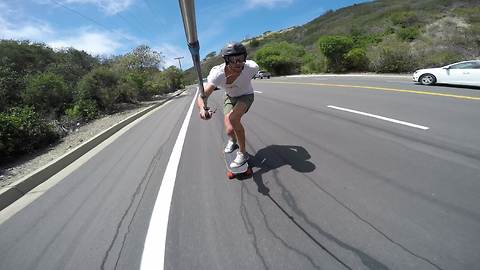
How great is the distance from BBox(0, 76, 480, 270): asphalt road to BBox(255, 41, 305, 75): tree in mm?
52329

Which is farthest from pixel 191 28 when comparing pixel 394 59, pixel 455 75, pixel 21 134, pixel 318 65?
pixel 318 65

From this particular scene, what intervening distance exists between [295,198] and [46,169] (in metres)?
5.11

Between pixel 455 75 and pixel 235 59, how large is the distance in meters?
12.3

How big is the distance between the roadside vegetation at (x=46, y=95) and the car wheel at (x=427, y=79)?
597 inches

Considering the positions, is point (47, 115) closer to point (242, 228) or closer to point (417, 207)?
point (242, 228)

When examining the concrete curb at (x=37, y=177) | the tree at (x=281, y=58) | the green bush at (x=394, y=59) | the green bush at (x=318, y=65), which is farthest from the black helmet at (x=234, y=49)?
the tree at (x=281, y=58)

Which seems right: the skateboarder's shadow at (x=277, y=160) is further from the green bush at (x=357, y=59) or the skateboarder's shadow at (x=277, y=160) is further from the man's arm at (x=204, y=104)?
the green bush at (x=357, y=59)

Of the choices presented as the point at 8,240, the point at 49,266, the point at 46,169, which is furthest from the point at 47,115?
the point at 49,266

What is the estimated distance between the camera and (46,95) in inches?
664

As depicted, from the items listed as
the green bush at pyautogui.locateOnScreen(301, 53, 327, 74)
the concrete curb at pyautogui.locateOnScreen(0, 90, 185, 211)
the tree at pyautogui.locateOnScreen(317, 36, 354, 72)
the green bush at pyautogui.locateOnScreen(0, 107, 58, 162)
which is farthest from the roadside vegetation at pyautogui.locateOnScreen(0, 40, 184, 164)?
the green bush at pyautogui.locateOnScreen(301, 53, 327, 74)

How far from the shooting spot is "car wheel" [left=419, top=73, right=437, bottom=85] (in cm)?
1434

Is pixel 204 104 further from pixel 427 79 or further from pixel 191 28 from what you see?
pixel 427 79

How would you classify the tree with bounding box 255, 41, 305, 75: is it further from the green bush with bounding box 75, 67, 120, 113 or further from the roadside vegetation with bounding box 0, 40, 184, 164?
the green bush with bounding box 75, 67, 120, 113

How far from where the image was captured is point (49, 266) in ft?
10.4
